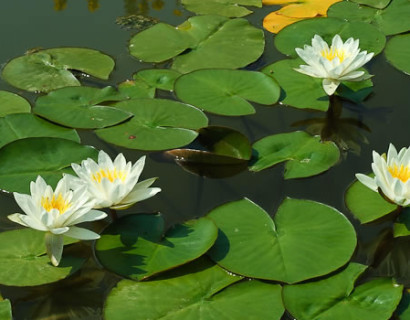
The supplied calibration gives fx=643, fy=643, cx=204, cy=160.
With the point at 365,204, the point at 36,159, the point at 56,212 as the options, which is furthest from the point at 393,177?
the point at 36,159

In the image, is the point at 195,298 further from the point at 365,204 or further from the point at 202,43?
the point at 202,43

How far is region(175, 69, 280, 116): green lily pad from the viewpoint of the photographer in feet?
11.8

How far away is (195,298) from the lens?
246cm

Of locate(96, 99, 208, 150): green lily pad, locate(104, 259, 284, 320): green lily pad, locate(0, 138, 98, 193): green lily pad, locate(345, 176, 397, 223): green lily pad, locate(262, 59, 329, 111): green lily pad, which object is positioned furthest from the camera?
locate(262, 59, 329, 111): green lily pad

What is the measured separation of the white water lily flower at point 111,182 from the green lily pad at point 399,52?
2.04 metres

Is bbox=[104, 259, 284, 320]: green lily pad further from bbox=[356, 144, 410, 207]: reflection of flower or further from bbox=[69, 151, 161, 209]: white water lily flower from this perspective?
bbox=[356, 144, 410, 207]: reflection of flower

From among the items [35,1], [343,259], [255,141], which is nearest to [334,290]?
[343,259]

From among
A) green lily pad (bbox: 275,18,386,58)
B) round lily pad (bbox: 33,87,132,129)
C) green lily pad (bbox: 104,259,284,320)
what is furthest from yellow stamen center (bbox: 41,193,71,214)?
green lily pad (bbox: 275,18,386,58)

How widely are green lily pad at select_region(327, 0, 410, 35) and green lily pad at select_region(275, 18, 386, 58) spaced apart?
137 millimetres

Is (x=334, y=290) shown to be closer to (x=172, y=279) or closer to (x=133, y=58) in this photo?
(x=172, y=279)

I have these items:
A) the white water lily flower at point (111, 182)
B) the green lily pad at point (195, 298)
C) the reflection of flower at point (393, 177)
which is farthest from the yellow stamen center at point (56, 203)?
the reflection of flower at point (393, 177)

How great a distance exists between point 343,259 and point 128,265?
2.84 ft

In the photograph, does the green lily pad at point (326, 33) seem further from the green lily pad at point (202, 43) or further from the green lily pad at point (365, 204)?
the green lily pad at point (365, 204)

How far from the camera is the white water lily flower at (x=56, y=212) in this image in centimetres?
248
